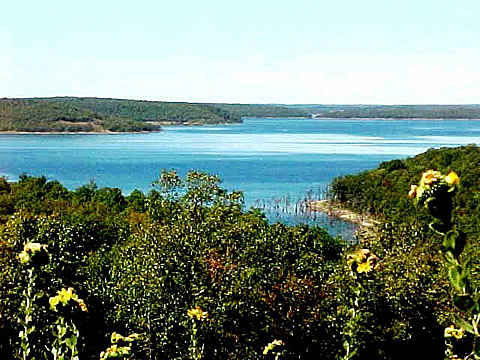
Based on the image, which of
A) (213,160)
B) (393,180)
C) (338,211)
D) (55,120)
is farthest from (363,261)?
(55,120)

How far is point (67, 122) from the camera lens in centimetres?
16588

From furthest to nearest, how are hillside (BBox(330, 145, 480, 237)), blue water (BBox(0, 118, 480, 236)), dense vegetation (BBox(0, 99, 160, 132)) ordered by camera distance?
dense vegetation (BBox(0, 99, 160, 132)), blue water (BBox(0, 118, 480, 236)), hillside (BBox(330, 145, 480, 237))

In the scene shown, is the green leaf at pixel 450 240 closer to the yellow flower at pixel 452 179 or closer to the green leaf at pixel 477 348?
the yellow flower at pixel 452 179

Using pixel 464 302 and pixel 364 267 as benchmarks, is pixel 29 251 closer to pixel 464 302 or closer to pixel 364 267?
pixel 364 267

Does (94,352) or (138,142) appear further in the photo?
(138,142)

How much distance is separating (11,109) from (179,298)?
6423 inches

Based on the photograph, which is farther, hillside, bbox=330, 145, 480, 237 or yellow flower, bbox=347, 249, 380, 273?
hillside, bbox=330, 145, 480, 237

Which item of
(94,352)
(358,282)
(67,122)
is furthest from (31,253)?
(67,122)

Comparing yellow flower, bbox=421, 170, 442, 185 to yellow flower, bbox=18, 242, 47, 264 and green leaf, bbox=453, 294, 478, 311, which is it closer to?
green leaf, bbox=453, 294, 478, 311

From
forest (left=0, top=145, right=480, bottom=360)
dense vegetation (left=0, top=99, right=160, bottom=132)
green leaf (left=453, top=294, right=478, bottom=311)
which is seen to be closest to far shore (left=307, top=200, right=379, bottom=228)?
forest (left=0, top=145, right=480, bottom=360)

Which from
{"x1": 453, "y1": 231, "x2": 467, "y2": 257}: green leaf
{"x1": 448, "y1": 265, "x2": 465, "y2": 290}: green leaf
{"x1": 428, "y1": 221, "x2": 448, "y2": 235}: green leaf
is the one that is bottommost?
{"x1": 448, "y1": 265, "x2": 465, "y2": 290}: green leaf

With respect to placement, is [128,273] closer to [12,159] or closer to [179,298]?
[179,298]

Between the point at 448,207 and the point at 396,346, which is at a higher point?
the point at 448,207

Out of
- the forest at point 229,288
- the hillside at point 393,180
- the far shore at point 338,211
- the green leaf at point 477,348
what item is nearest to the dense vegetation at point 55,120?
the hillside at point 393,180
